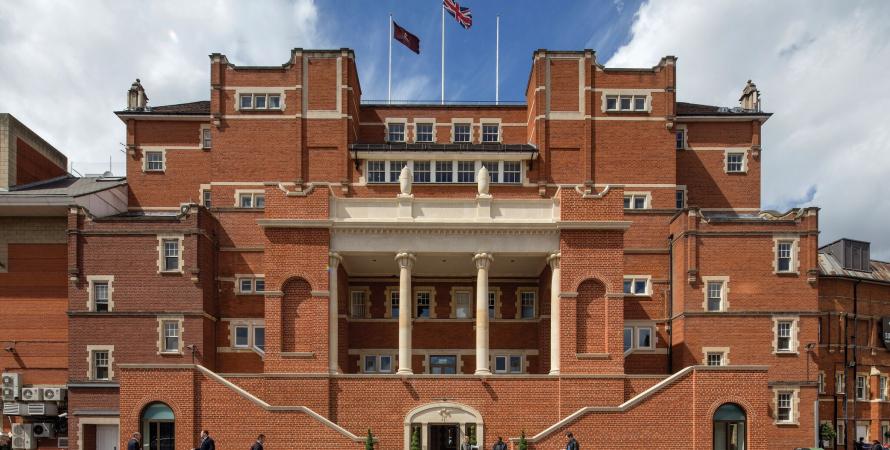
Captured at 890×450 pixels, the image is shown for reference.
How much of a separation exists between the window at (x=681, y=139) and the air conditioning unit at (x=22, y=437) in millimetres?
41536

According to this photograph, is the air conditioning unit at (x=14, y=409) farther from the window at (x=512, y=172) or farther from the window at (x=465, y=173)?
the window at (x=512, y=172)

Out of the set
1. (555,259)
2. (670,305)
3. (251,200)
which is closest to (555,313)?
(555,259)

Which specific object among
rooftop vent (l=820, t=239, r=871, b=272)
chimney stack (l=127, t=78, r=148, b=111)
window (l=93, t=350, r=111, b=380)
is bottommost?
window (l=93, t=350, r=111, b=380)

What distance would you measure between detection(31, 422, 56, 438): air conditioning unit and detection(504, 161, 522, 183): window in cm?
2928

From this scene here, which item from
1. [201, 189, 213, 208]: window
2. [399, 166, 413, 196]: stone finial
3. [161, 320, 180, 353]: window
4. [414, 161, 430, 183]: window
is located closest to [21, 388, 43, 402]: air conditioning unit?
[161, 320, 180, 353]: window

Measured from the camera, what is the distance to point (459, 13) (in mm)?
51594

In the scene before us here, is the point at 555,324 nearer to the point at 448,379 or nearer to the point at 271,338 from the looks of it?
the point at 448,379

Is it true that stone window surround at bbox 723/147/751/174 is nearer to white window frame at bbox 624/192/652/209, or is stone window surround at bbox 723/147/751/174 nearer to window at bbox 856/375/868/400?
white window frame at bbox 624/192/652/209

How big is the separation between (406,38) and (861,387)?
121 feet

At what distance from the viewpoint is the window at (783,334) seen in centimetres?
4328

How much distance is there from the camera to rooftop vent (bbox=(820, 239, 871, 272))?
54.8 metres

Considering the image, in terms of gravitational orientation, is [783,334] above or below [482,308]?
below

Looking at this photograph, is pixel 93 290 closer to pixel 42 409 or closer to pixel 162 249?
pixel 162 249

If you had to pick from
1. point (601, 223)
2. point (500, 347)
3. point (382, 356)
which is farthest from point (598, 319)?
point (382, 356)
